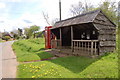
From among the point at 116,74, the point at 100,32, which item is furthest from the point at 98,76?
the point at 100,32

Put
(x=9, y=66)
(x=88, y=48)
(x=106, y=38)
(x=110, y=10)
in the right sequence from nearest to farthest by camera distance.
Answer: (x=9, y=66) < (x=88, y=48) < (x=106, y=38) < (x=110, y=10)

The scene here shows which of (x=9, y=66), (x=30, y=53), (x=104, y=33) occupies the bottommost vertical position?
(x=9, y=66)

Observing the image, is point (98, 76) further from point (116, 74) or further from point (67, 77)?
point (67, 77)

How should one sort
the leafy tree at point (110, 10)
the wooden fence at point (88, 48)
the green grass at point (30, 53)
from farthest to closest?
the leafy tree at point (110, 10) < the green grass at point (30, 53) < the wooden fence at point (88, 48)

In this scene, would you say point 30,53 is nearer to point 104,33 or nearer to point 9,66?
point 9,66

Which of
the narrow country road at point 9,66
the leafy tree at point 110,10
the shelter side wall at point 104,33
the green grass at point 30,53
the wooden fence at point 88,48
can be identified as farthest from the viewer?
the leafy tree at point 110,10

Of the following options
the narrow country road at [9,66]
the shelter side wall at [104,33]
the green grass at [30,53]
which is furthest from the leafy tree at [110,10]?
the narrow country road at [9,66]

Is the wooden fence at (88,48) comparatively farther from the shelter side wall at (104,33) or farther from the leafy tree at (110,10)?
the leafy tree at (110,10)

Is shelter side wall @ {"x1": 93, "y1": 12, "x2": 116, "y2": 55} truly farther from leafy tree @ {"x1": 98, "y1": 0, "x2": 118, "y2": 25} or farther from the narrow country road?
leafy tree @ {"x1": 98, "y1": 0, "x2": 118, "y2": 25}

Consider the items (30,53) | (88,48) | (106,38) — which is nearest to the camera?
(88,48)

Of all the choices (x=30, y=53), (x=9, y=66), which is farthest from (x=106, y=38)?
(x=30, y=53)

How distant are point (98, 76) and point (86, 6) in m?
26.0

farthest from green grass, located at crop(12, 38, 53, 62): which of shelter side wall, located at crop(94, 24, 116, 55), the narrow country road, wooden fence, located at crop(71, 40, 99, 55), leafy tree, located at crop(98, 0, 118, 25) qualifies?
leafy tree, located at crop(98, 0, 118, 25)

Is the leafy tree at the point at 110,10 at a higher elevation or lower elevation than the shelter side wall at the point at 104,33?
higher
